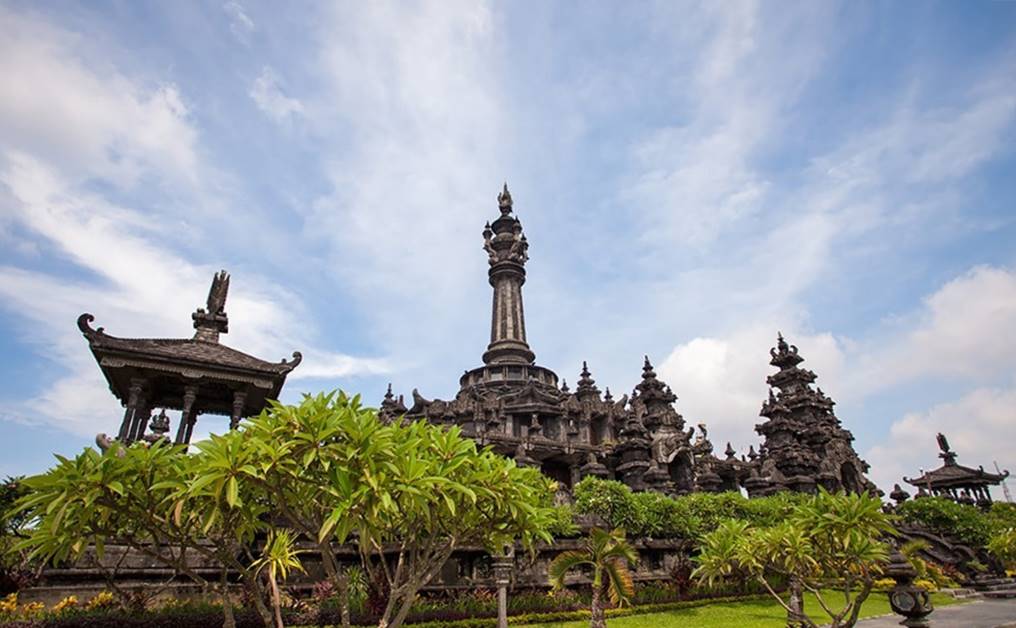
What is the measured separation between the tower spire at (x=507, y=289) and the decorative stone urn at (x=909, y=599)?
33.5 m

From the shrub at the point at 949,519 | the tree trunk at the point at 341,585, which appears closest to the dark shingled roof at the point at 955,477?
the shrub at the point at 949,519

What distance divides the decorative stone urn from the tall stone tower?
79.8ft

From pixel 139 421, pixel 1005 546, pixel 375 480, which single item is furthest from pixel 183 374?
pixel 1005 546

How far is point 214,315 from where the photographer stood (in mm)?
21812

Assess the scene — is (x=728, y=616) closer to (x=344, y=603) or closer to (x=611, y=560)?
(x=611, y=560)

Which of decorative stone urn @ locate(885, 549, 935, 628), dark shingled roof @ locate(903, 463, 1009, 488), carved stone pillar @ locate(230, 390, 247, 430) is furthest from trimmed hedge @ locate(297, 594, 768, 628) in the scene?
dark shingled roof @ locate(903, 463, 1009, 488)

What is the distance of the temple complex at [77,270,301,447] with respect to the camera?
711 inches

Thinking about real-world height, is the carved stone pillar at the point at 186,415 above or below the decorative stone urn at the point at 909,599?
above

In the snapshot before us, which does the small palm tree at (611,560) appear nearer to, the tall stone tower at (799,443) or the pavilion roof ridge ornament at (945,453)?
the tall stone tower at (799,443)

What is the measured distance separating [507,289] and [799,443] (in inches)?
1009

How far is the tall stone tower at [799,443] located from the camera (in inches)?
1363

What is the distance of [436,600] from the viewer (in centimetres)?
1514

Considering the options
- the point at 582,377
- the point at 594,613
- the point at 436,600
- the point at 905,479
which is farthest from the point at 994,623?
the point at 905,479

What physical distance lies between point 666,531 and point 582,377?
26.4 metres
